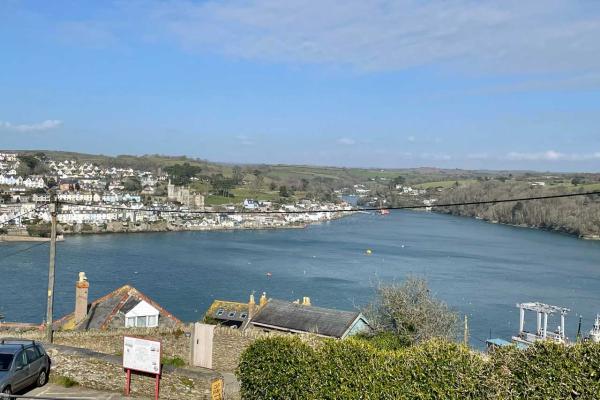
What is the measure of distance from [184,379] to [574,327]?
3634 centimetres

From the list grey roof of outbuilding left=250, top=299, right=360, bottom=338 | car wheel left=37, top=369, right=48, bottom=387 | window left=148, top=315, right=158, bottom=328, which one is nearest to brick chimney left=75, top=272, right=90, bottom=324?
window left=148, top=315, right=158, bottom=328

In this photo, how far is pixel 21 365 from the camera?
890 cm

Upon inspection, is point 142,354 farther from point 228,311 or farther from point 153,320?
point 228,311

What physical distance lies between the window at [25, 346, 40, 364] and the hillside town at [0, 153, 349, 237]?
6797cm

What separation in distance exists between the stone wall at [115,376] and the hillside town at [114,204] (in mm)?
67480

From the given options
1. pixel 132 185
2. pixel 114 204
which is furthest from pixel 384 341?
pixel 132 185

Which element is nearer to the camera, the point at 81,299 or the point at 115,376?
the point at 115,376

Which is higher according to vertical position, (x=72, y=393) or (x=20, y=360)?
(x=20, y=360)

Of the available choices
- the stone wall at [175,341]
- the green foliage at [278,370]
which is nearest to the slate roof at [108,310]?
the stone wall at [175,341]

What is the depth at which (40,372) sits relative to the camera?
941 centimetres

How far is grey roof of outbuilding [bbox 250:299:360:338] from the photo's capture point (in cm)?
1914

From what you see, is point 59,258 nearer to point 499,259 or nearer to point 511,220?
point 499,259

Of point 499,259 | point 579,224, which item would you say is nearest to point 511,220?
point 579,224

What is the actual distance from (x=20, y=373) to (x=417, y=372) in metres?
5.54
